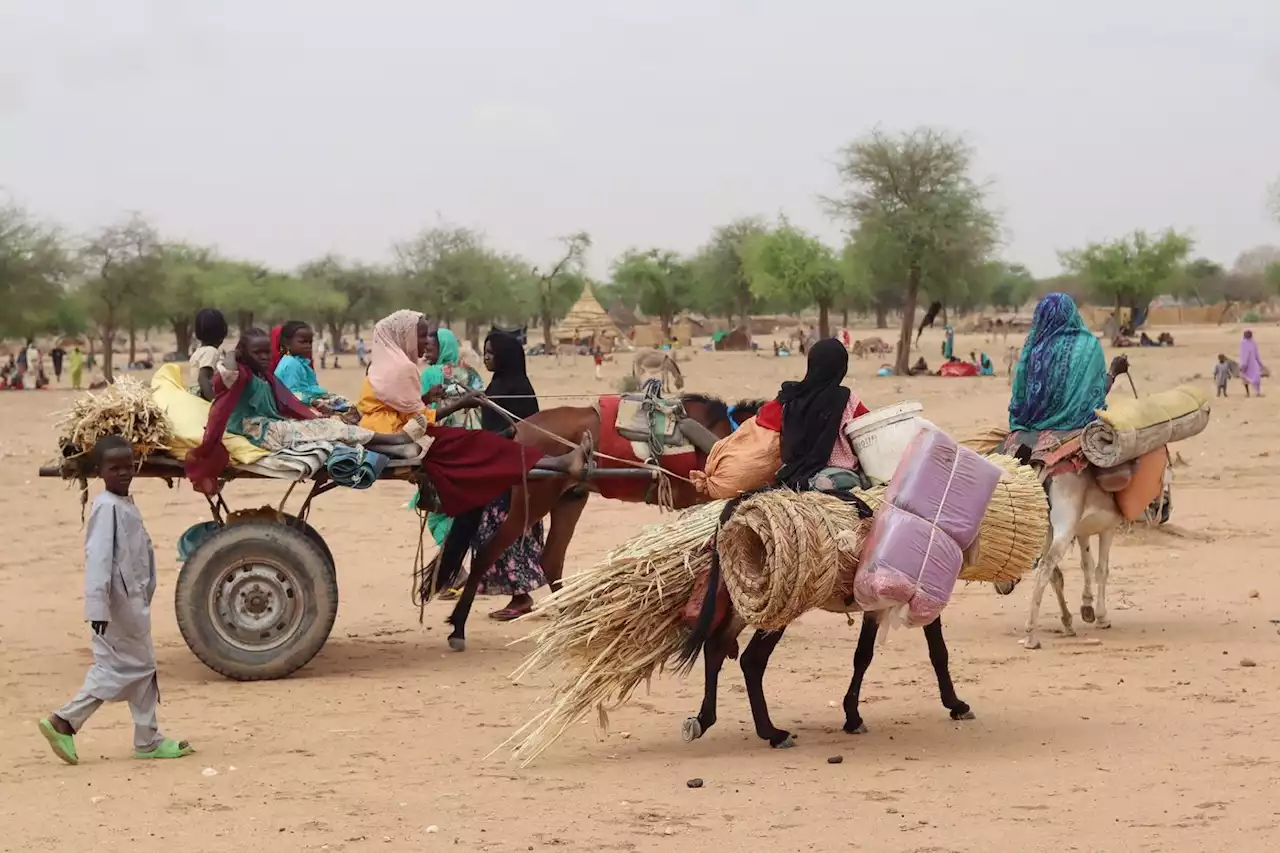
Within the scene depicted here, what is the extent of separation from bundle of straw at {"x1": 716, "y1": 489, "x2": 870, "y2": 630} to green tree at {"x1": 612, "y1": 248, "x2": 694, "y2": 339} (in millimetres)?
82603

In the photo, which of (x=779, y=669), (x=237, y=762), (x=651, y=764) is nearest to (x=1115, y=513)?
(x=779, y=669)

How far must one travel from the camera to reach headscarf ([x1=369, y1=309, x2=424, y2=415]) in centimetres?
1022

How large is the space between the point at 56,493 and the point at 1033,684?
548 inches

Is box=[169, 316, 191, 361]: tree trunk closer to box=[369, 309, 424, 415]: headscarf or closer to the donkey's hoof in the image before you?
box=[369, 309, 424, 415]: headscarf

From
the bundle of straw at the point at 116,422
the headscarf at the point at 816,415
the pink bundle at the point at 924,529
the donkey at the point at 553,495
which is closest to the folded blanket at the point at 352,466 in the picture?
the bundle of straw at the point at 116,422

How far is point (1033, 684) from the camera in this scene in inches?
358

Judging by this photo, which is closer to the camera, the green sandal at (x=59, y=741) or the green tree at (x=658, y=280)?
the green sandal at (x=59, y=741)

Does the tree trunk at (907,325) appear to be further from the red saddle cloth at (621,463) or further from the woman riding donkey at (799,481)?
the woman riding donkey at (799,481)

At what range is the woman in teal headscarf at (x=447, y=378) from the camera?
11.9 meters

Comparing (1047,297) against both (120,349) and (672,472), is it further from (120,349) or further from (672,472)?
(120,349)

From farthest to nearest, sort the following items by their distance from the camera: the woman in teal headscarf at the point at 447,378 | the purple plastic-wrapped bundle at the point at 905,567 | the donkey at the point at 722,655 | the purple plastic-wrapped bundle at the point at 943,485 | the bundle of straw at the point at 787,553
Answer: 1. the woman in teal headscarf at the point at 447,378
2. the donkey at the point at 722,655
3. the purple plastic-wrapped bundle at the point at 943,485
4. the purple plastic-wrapped bundle at the point at 905,567
5. the bundle of straw at the point at 787,553

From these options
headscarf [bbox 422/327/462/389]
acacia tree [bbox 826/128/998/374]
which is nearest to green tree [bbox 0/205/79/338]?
acacia tree [bbox 826/128/998/374]

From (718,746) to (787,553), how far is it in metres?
1.28

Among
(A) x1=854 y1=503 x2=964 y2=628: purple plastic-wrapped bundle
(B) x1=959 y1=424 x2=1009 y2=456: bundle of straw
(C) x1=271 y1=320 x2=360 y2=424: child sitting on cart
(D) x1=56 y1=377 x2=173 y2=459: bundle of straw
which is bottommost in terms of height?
(A) x1=854 y1=503 x2=964 y2=628: purple plastic-wrapped bundle
